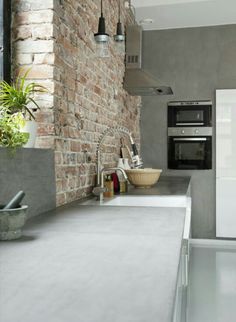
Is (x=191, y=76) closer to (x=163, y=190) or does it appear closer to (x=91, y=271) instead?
(x=163, y=190)

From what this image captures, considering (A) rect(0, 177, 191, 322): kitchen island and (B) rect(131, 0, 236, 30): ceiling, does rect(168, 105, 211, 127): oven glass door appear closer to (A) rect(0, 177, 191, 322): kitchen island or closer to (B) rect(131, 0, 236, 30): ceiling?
(B) rect(131, 0, 236, 30): ceiling

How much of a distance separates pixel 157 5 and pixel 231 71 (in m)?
1.23

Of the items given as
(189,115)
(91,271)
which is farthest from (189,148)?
(91,271)

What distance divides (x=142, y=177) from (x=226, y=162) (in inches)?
63.9

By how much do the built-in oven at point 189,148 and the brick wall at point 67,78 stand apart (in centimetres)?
175

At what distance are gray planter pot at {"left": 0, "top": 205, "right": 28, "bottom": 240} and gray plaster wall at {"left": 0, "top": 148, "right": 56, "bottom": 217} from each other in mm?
220

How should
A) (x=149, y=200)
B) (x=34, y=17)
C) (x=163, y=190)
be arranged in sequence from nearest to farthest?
(x=34, y=17)
(x=149, y=200)
(x=163, y=190)

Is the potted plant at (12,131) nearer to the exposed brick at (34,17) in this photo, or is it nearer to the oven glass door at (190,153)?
the exposed brick at (34,17)

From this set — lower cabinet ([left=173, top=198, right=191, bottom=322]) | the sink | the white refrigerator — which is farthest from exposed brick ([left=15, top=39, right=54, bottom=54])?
the white refrigerator

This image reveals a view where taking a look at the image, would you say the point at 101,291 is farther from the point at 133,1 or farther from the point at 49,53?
the point at 133,1

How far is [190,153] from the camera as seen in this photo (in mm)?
4367

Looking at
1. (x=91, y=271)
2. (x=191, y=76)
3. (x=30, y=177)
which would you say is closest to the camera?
(x=91, y=271)

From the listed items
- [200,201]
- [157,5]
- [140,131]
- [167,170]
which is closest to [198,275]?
[200,201]

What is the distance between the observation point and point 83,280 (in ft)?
2.57
